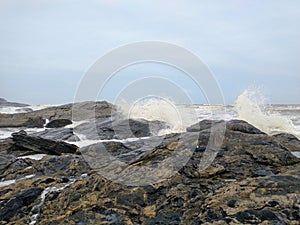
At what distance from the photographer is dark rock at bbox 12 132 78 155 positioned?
Result: 6914 mm

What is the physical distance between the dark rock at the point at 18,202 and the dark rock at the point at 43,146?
2.77 metres

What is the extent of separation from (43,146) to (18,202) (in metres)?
3.19

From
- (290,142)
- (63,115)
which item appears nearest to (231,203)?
(290,142)

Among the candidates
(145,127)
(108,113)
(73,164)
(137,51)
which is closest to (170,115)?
(108,113)

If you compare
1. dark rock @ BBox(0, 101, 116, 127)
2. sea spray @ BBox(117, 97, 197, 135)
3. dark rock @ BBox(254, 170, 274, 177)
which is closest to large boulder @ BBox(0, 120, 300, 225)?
dark rock @ BBox(254, 170, 274, 177)

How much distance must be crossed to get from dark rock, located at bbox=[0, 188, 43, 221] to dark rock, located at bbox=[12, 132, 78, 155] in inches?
109

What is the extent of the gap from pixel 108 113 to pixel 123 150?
12.6 meters

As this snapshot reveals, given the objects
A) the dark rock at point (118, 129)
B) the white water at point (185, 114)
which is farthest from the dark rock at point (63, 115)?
the dark rock at point (118, 129)

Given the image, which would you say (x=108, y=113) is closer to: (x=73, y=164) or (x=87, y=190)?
(x=73, y=164)

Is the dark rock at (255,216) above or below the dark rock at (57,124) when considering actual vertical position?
below

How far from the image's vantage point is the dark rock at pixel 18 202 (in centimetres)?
375

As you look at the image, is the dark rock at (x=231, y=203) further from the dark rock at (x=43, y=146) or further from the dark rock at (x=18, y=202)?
the dark rock at (x=43, y=146)

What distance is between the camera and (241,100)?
57.7 feet

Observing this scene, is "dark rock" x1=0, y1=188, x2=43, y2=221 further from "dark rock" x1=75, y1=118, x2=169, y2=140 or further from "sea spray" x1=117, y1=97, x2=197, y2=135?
"sea spray" x1=117, y1=97, x2=197, y2=135
